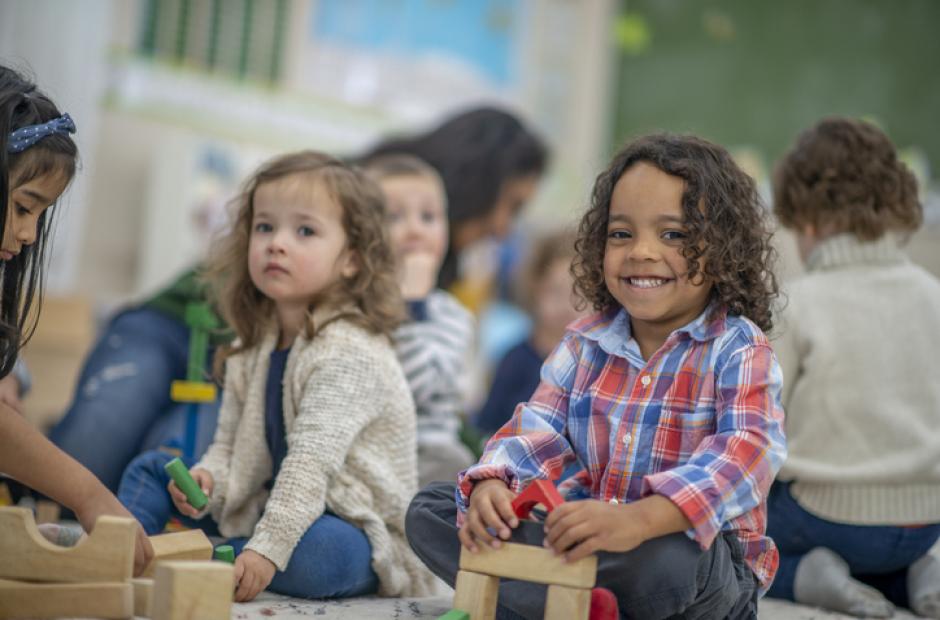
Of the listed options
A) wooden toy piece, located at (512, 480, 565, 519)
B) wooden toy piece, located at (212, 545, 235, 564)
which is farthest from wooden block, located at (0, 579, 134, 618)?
wooden toy piece, located at (512, 480, 565, 519)

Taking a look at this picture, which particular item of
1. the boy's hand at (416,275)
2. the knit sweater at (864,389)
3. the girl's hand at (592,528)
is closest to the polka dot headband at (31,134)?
the girl's hand at (592,528)

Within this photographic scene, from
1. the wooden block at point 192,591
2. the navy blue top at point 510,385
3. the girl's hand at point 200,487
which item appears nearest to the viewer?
the wooden block at point 192,591

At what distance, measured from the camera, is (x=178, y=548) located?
1049mm

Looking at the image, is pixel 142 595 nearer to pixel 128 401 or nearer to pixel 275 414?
pixel 275 414

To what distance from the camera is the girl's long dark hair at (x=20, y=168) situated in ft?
3.51

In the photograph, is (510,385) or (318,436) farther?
(510,385)

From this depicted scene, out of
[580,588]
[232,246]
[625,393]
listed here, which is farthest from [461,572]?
[232,246]

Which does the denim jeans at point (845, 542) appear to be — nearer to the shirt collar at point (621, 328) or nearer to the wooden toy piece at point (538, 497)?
the shirt collar at point (621, 328)

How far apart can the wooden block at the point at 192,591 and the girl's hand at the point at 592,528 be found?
279 millimetres

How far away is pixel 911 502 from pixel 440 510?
26.4 inches

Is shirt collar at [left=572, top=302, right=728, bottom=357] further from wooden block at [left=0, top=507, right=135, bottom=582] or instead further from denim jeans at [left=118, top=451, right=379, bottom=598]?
wooden block at [left=0, top=507, right=135, bottom=582]

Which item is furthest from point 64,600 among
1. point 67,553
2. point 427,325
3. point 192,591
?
point 427,325

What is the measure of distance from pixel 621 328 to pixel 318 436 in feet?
1.22

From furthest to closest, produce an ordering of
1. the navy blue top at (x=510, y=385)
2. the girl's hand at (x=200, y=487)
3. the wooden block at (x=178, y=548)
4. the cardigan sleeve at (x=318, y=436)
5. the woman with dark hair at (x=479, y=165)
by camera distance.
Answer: the navy blue top at (x=510, y=385) < the woman with dark hair at (x=479, y=165) < the girl's hand at (x=200, y=487) < the cardigan sleeve at (x=318, y=436) < the wooden block at (x=178, y=548)
